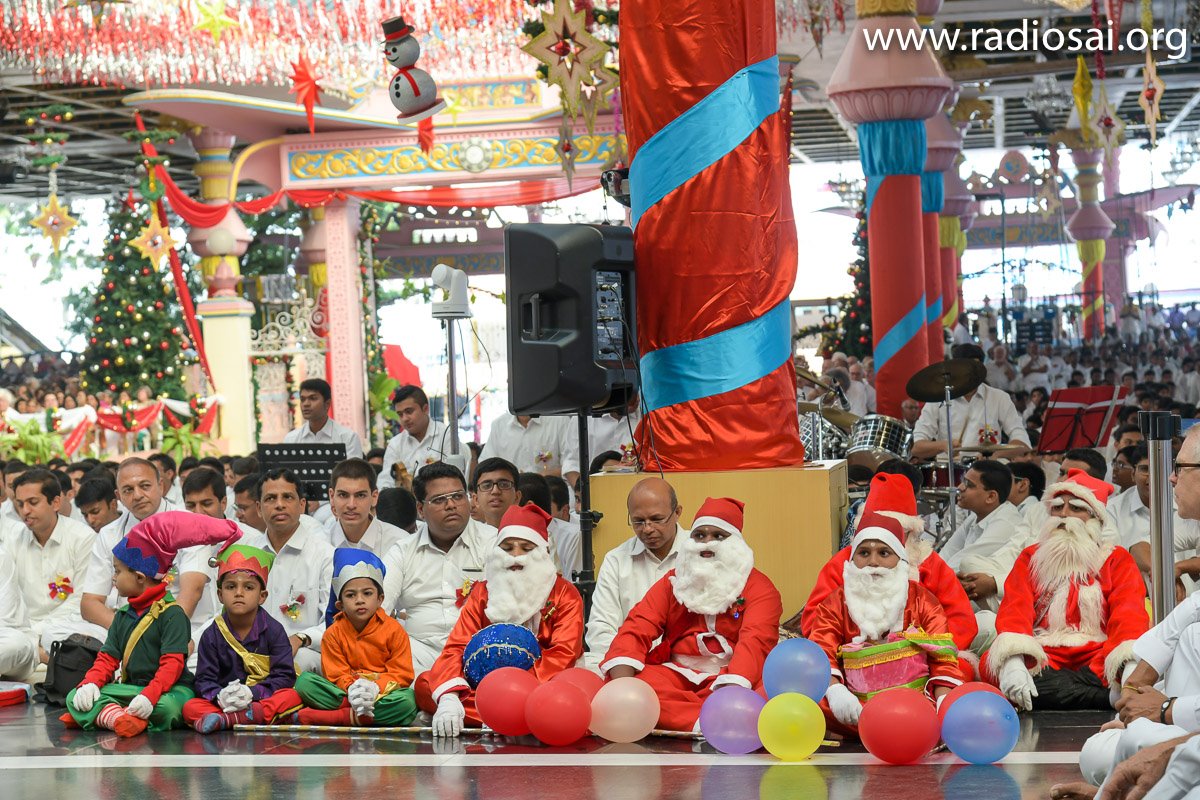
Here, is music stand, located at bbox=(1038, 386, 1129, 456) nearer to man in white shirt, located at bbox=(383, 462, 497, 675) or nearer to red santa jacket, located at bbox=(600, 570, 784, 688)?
man in white shirt, located at bbox=(383, 462, 497, 675)

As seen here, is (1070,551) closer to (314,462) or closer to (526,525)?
(526,525)

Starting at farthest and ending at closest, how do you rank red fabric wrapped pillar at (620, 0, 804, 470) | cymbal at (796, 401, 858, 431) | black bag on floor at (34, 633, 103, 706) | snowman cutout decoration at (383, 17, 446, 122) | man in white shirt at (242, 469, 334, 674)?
cymbal at (796, 401, 858, 431), snowman cutout decoration at (383, 17, 446, 122), man in white shirt at (242, 469, 334, 674), black bag on floor at (34, 633, 103, 706), red fabric wrapped pillar at (620, 0, 804, 470)

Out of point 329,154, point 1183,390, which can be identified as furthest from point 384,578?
point 1183,390

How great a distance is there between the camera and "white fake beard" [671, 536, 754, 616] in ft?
18.2

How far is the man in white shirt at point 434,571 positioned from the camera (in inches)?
257

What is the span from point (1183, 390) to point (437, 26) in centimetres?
1093

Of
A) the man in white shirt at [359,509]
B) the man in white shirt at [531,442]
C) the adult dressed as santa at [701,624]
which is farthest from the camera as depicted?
the man in white shirt at [531,442]

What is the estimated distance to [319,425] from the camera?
10.0 metres

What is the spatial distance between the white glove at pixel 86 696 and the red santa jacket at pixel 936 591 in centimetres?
277

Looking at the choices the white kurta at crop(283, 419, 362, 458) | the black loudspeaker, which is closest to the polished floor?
the black loudspeaker

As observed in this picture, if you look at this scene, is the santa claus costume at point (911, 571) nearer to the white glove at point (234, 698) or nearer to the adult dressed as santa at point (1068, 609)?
the adult dressed as santa at point (1068, 609)

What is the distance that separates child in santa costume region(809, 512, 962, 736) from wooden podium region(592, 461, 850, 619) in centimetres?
65

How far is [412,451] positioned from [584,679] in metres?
4.43

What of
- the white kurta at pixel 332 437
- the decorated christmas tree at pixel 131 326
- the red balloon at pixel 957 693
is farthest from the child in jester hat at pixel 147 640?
the decorated christmas tree at pixel 131 326
